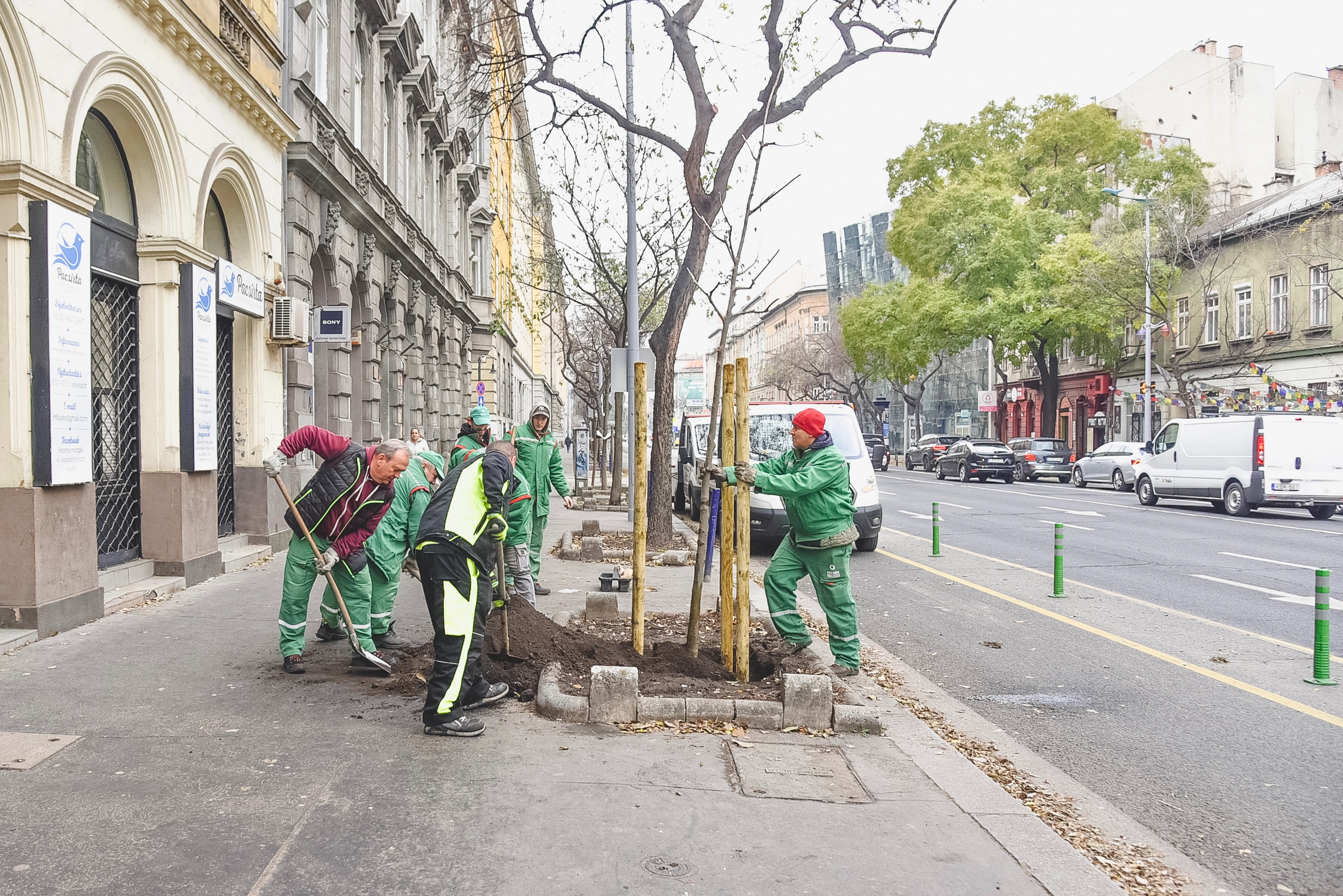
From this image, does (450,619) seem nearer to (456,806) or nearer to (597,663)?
(456,806)

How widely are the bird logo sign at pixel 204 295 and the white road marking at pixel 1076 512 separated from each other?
15.6 m

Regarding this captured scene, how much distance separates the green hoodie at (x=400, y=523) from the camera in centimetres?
688

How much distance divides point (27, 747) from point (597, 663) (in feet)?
9.49

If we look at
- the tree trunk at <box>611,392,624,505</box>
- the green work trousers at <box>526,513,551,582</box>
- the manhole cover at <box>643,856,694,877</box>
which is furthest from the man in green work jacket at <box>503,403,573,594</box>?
the tree trunk at <box>611,392,624,505</box>

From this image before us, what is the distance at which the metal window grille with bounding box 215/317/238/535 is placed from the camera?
37.8 feet

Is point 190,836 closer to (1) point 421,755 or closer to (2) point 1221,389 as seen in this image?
(1) point 421,755

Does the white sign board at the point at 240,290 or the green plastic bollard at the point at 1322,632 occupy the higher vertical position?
the white sign board at the point at 240,290

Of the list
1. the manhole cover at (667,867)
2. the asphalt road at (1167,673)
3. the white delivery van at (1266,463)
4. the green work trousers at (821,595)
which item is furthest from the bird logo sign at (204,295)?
the white delivery van at (1266,463)

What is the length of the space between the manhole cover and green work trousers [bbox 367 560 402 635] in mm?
3755

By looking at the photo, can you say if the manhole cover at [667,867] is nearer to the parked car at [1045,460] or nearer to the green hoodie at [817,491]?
the green hoodie at [817,491]

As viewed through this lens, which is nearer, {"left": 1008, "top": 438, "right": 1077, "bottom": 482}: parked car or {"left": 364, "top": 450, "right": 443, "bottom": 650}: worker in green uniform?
{"left": 364, "top": 450, "right": 443, "bottom": 650}: worker in green uniform

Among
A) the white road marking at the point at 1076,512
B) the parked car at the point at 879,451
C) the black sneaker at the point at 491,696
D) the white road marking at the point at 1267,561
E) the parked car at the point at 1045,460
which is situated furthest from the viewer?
the parked car at the point at 879,451

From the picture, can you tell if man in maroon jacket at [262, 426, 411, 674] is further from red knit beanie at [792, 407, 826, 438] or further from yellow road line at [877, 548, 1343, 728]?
yellow road line at [877, 548, 1343, 728]

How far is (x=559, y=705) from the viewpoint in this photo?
5.41m
